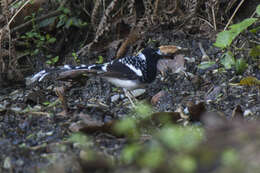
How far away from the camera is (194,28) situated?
539 centimetres

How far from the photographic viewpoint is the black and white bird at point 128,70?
483cm

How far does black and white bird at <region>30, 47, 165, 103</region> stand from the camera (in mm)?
4828

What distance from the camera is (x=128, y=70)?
4.95 m

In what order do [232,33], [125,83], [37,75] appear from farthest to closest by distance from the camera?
[37,75] < [125,83] < [232,33]

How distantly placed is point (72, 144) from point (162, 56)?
237 cm

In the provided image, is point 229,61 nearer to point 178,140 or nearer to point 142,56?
point 142,56

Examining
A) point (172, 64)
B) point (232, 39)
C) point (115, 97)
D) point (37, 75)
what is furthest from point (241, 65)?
point (37, 75)

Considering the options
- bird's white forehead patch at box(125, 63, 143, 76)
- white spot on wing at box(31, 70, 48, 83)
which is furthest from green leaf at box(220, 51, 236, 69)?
white spot on wing at box(31, 70, 48, 83)

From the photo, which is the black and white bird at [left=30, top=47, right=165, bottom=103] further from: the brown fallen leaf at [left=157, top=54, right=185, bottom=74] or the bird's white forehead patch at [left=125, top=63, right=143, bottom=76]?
the brown fallen leaf at [left=157, top=54, right=185, bottom=74]

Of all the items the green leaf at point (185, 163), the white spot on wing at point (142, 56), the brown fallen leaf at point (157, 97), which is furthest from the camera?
the white spot on wing at point (142, 56)

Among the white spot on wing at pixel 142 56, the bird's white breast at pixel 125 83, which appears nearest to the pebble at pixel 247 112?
the bird's white breast at pixel 125 83

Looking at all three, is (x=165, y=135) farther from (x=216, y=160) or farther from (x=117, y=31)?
(x=117, y=31)

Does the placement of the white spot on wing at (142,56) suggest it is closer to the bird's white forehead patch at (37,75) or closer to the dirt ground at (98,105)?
the dirt ground at (98,105)

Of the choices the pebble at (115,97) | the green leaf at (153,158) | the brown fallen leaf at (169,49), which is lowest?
the pebble at (115,97)
